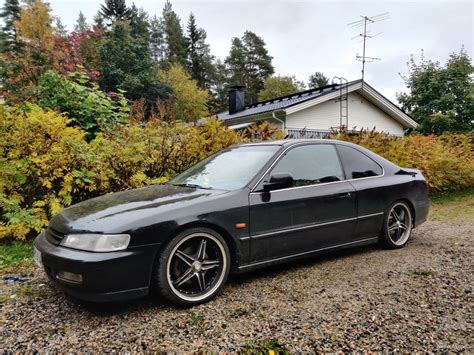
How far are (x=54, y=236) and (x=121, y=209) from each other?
564 millimetres

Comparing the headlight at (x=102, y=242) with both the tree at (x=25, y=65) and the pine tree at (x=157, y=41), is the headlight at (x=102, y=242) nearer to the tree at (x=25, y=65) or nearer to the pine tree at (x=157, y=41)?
the tree at (x=25, y=65)

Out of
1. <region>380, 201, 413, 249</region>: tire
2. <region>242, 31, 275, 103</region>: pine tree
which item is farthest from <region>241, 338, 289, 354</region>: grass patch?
<region>242, 31, 275, 103</region>: pine tree

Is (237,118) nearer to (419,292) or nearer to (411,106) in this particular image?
(411,106)

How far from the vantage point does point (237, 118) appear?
17406mm

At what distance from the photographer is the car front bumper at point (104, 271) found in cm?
240

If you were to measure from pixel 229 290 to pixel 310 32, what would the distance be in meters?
19.3

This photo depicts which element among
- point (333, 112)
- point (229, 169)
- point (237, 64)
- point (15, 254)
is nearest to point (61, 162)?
point (15, 254)

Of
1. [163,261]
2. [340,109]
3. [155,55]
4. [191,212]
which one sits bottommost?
[163,261]

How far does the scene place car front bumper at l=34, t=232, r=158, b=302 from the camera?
2.40 m

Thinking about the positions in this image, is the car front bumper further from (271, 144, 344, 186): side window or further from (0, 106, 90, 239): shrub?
(0, 106, 90, 239): shrub

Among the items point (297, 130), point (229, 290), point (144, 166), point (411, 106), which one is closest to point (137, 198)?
point (229, 290)

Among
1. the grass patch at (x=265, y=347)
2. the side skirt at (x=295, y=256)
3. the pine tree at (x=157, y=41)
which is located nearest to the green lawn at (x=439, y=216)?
the side skirt at (x=295, y=256)

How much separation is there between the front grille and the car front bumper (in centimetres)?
7

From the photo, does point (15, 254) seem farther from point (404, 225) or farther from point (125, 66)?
point (125, 66)
